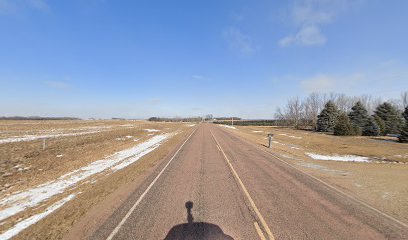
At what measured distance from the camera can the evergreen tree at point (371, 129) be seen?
43.2 m

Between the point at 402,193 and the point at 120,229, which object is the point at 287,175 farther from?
the point at 120,229

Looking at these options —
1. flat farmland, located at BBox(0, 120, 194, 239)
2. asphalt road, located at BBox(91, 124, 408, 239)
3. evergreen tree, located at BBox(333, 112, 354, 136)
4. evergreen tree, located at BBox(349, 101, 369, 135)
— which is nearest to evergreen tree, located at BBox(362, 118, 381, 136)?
evergreen tree, located at BBox(349, 101, 369, 135)

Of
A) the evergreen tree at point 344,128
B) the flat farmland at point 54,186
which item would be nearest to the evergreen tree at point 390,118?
the evergreen tree at point 344,128

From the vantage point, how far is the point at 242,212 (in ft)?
19.0

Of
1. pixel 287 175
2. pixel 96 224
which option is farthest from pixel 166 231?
pixel 287 175

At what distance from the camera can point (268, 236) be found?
15.1 ft

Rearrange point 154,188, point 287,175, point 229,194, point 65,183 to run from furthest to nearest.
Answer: point 287,175, point 65,183, point 154,188, point 229,194

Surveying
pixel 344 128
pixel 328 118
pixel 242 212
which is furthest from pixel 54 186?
pixel 328 118

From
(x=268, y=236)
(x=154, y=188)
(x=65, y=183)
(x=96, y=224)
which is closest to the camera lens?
(x=268, y=236)

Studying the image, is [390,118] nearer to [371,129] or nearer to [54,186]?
[371,129]

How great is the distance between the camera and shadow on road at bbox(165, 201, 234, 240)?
179 inches

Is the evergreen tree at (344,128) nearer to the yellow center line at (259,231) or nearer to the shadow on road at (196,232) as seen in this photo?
the yellow center line at (259,231)

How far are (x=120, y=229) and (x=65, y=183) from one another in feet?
18.4

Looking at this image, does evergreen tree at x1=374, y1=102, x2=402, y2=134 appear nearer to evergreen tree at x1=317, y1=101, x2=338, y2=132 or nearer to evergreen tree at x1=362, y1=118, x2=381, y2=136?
evergreen tree at x1=362, y1=118, x2=381, y2=136
